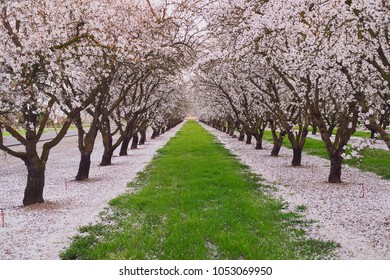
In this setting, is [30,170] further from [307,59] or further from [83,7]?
[307,59]

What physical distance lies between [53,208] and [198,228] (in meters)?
6.40

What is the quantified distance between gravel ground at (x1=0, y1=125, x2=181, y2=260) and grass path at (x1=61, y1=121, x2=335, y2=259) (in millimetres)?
682

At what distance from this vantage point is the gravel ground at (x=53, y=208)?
418 inches

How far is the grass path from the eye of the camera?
960 cm

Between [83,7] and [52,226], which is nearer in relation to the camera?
[52,226]

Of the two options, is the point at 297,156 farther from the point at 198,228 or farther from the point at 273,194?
the point at 198,228

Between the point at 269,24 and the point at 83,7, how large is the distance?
708 cm

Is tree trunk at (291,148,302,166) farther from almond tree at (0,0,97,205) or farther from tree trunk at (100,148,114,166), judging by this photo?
almond tree at (0,0,97,205)

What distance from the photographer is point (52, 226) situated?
12.6 metres

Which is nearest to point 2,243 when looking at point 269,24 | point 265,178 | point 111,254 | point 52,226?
point 52,226

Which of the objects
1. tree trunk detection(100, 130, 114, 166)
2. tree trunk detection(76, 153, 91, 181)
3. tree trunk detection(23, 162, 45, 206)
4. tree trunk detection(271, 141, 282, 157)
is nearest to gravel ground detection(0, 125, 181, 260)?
tree trunk detection(23, 162, 45, 206)

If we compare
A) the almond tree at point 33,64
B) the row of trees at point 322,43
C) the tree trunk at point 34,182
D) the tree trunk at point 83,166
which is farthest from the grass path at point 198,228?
the tree trunk at point 83,166

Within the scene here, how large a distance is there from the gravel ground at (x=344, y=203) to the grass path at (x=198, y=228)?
726 millimetres

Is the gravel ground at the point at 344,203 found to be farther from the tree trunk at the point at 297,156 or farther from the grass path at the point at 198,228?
the grass path at the point at 198,228
